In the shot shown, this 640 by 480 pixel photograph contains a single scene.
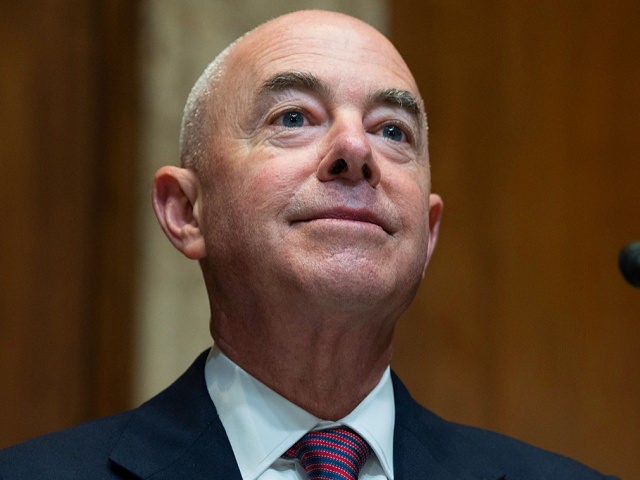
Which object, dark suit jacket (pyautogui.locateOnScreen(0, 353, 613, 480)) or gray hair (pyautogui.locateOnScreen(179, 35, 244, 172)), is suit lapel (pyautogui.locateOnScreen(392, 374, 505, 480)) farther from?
gray hair (pyautogui.locateOnScreen(179, 35, 244, 172))

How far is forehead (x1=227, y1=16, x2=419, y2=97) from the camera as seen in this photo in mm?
2189

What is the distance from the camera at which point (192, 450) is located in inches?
79.4

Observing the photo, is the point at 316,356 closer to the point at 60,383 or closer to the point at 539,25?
the point at 60,383

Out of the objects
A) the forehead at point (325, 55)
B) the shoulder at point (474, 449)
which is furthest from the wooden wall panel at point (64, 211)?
the shoulder at point (474, 449)

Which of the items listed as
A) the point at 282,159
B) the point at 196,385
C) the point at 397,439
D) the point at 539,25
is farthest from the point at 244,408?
the point at 539,25

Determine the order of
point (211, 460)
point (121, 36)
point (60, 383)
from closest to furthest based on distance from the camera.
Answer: point (211, 460), point (60, 383), point (121, 36)

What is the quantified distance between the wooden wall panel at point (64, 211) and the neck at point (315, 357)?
2.92ft

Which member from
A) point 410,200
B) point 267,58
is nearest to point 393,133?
point 410,200

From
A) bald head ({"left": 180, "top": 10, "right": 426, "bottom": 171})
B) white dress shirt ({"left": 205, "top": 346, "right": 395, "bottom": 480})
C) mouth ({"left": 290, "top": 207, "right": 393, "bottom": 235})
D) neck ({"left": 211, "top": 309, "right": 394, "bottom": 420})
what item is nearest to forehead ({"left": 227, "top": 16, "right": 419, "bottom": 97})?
bald head ({"left": 180, "top": 10, "right": 426, "bottom": 171})

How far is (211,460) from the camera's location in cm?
201

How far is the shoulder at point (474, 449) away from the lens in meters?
2.19

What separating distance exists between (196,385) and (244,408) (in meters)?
0.11

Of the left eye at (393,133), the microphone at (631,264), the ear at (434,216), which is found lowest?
the ear at (434,216)

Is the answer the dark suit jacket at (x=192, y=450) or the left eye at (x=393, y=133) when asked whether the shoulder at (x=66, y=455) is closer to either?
the dark suit jacket at (x=192, y=450)
